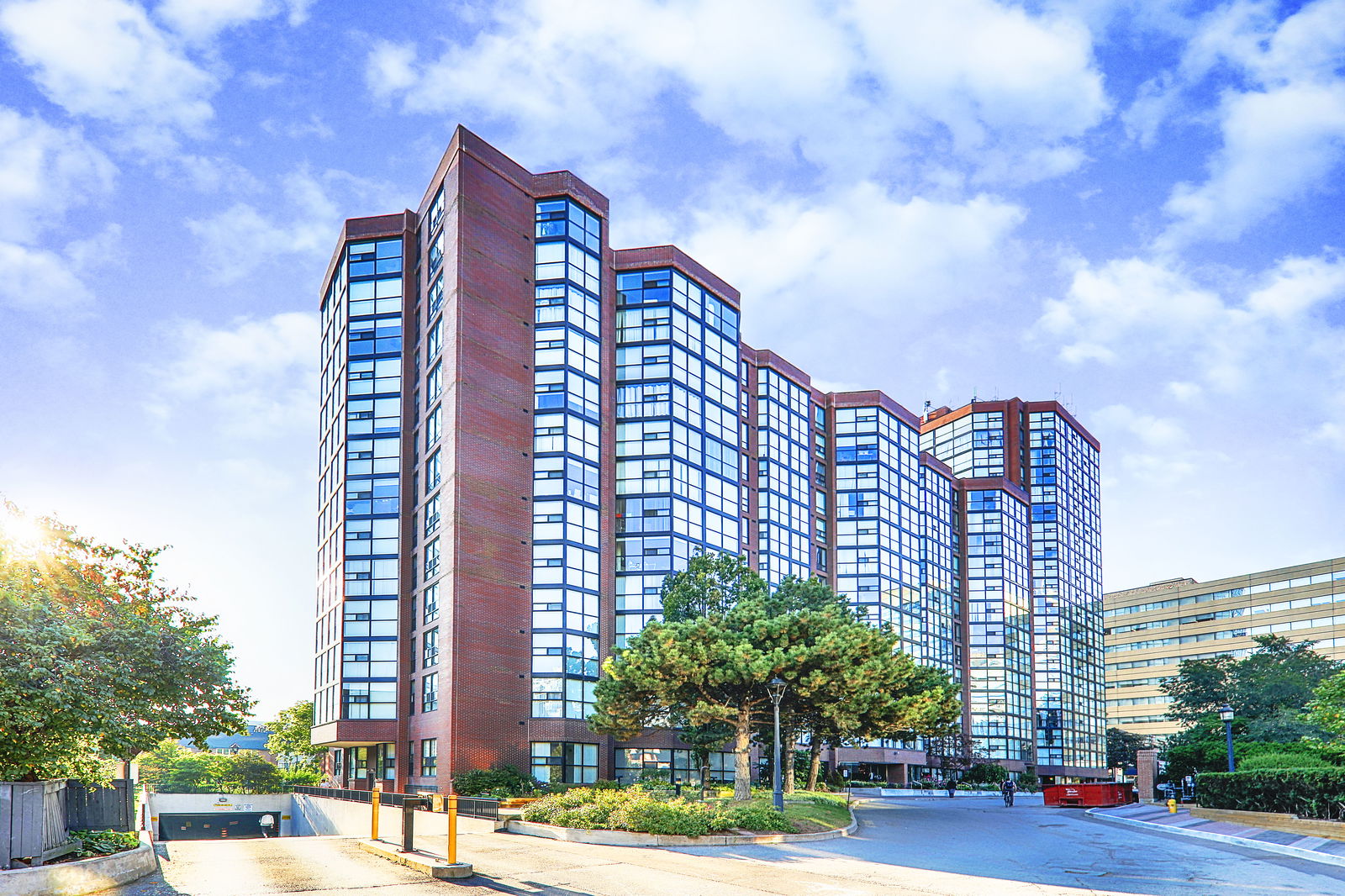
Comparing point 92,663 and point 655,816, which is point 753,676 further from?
point 92,663

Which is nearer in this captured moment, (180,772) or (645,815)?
(645,815)

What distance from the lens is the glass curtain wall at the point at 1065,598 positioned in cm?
12962

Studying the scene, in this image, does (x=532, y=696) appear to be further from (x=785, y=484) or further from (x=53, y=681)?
(x=53, y=681)

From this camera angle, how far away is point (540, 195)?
67.2m

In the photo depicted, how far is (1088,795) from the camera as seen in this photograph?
61688 millimetres

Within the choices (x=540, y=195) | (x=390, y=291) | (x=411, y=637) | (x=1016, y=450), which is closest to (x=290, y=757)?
(x=411, y=637)

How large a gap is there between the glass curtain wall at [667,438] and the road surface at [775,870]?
3579cm

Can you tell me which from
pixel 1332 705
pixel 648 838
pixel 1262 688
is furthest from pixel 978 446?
pixel 648 838

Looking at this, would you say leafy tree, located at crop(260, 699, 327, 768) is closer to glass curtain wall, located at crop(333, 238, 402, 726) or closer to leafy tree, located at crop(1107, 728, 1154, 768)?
glass curtain wall, located at crop(333, 238, 402, 726)

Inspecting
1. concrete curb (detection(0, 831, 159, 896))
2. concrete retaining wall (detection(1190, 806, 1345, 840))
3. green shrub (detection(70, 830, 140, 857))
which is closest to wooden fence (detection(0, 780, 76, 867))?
green shrub (detection(70, 830, 140, 857))

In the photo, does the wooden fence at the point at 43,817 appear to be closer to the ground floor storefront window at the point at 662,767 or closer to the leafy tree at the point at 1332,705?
the leafy tree at the point at 1332,705

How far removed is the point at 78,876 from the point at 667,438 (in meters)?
53.2

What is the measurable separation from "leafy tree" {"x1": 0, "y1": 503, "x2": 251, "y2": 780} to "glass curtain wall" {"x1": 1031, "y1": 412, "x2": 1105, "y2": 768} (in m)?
119

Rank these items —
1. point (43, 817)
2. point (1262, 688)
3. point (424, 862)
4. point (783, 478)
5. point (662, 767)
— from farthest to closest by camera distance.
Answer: point (783, 478)
point (1262, 688)
point (662, 767)
point (424, 862)
point (43, 817)
